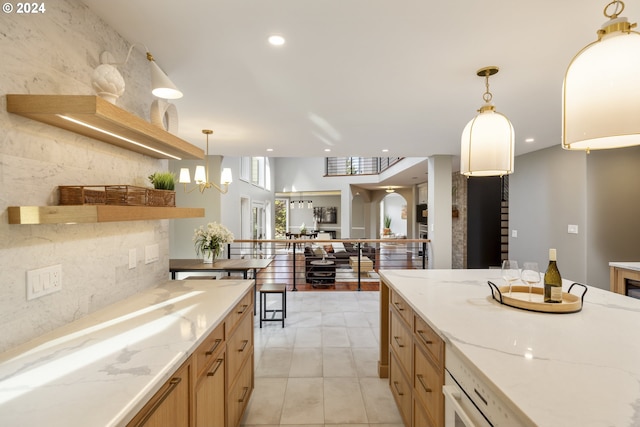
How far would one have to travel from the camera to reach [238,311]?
188 cm

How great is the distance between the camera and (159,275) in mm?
2129

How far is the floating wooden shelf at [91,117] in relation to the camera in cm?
112

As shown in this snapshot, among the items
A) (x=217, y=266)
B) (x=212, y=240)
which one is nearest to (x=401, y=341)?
(x=217, y=266)

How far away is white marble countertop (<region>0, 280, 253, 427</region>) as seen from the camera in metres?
0.77

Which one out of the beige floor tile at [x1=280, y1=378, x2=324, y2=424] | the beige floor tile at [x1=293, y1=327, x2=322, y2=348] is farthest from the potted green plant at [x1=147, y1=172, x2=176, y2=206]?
the beige floor tile at [x1=293, y1=327, x2=322, y2=348]

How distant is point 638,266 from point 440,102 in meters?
2.30

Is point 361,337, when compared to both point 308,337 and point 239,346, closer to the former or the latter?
point 308,337

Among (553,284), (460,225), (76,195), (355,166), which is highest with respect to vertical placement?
(355,166)

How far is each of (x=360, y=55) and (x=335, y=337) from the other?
2.77m

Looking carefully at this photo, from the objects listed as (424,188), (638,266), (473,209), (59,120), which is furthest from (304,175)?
(59,120)

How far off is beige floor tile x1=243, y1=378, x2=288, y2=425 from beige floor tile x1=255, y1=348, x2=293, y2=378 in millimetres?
98

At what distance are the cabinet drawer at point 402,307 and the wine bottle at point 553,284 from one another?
2.19 ft

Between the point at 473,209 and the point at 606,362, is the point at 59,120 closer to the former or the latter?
the point at 606,362

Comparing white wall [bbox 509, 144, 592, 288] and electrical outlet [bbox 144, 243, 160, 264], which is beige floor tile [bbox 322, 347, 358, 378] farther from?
white wall [bbox 509, 144, 592, 288]
